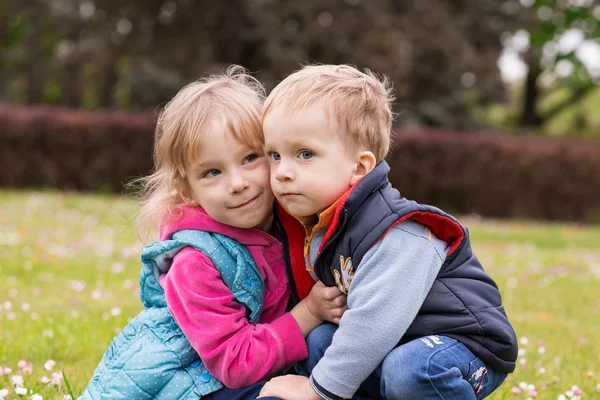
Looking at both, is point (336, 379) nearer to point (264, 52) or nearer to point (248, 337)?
point (248, 337)

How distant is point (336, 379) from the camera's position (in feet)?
8.24

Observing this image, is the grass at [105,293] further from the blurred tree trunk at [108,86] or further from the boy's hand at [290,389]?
the blurred tree trunk at [108,86]

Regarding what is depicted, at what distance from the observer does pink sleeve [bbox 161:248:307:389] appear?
2.68m

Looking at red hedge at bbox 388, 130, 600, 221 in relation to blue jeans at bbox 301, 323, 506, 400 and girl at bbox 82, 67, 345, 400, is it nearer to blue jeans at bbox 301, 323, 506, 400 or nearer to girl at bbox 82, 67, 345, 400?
girl at bbox 82, 67, 345, 400

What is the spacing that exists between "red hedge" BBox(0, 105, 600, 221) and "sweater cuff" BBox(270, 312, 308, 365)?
1202cm

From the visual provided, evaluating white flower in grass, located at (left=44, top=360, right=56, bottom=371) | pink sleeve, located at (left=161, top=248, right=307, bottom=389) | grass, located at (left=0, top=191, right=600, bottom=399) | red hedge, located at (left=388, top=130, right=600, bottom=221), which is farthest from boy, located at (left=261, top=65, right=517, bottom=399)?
red hedge, located at (left=388, top=130, right=600, bottom=221)

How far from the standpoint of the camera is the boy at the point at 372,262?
2488 millimetres

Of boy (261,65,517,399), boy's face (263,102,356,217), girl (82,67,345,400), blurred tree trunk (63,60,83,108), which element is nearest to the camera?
boy (261,65,517,399)

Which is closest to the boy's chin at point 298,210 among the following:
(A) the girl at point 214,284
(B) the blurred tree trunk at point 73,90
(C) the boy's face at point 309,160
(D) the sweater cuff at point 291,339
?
(C) the boy's face at point 309,160

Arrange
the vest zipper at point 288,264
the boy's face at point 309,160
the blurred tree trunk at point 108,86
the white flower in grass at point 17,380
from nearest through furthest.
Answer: the boy's face at point 309,160
the vest zipper at point 288,264
the white flower in grass at point 17,380
the blurred tree trunk at point 108,86

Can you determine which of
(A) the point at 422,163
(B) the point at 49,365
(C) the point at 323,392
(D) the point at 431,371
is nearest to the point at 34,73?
(A) the point at 422,163

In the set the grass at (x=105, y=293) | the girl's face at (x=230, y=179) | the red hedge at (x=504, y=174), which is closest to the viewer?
the girl's face at (x=230, y=179)

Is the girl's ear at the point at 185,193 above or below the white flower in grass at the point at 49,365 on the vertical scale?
above

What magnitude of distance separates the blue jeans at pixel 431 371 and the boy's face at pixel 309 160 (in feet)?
2.11
